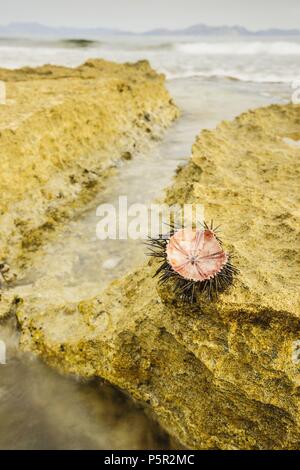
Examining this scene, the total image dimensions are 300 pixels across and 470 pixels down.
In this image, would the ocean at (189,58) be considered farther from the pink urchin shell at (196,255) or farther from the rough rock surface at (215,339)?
the pink urchin shell at (196,255)

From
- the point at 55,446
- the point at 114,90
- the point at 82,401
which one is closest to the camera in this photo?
the point at 55,446

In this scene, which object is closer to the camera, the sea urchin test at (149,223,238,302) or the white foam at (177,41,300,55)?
the sea urchin test at (149,223,238,302)

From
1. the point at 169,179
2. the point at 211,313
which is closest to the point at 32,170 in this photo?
the point at 169,179

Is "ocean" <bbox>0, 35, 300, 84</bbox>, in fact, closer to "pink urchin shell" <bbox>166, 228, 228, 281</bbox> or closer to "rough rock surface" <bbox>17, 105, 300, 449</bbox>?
"rough rock surface" <bbox>17, 105, 300, 449</bbox>

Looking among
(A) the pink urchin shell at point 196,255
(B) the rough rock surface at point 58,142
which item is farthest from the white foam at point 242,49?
(A) the pink urchin shell at point 196,255

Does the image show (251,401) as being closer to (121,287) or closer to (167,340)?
(167,340)

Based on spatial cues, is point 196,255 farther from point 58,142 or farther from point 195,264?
point 58,142

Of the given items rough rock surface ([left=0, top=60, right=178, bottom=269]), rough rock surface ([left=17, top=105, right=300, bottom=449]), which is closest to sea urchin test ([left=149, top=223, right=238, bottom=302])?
rough rock surface ([left=17, top=105, right=300, bottom=449])
